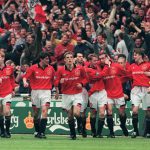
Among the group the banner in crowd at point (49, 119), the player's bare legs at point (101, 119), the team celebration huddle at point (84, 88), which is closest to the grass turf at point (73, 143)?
the player's bare legs at point (101, 119)

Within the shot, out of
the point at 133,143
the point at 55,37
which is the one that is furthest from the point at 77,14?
the point at 133,143

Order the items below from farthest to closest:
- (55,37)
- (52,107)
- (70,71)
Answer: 1. (55,37)
2. (52,107)
3. (70,71)

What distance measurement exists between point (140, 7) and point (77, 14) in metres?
2.27

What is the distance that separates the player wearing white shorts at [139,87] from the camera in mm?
25812

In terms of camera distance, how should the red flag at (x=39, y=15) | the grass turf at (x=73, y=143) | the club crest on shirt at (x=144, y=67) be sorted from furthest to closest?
the red flag at (x=39, y=15)
the club crest on shirt at (x=144, y=67)
the grass turf at (x=73, y=143)

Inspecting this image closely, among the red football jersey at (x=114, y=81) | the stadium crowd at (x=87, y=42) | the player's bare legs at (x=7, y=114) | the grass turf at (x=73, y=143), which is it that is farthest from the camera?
the red football jersey at (x=114, y=81)

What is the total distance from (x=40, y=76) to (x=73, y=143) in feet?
9.73

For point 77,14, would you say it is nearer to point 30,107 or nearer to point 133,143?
point 30,107

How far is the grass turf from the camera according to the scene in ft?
71.1

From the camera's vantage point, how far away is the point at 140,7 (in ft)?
103

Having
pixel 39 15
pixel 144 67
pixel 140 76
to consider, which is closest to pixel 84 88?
pixel 140 76

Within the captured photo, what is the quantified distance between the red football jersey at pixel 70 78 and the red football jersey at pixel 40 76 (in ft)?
1.22

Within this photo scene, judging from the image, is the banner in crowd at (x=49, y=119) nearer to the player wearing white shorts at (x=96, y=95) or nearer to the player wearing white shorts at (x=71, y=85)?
the player wearing white shorts at (x=96, y=95)

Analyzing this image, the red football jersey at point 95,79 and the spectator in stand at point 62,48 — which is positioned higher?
the spectator in stand at point 62,48
